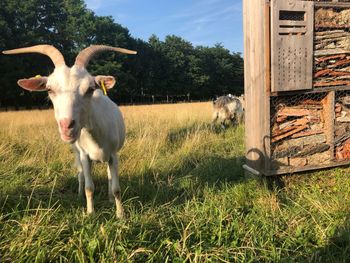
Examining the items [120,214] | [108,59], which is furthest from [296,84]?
[108,59]

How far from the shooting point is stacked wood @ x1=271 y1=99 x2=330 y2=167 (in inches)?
226

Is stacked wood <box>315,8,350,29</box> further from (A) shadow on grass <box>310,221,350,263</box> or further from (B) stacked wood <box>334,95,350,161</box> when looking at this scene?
(A) shadow on grass <box>310,221,350,263</box>

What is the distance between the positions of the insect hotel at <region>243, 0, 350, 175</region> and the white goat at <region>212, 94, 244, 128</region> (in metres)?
7.67

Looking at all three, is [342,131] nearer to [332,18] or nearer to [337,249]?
[332,18]

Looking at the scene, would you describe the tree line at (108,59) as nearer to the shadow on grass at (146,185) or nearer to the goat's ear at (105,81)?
the shadow on grass at (146,185)

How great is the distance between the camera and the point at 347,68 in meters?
5.97

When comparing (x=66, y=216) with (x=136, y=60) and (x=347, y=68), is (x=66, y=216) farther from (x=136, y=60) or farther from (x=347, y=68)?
(x=136, y=60)

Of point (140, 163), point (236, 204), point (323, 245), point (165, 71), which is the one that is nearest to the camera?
point (323, 245)

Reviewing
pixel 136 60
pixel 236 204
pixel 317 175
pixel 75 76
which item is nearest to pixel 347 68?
pixel 317 175

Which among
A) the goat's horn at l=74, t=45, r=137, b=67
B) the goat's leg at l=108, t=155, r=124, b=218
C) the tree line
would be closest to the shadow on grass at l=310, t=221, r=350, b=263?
the goat's leg at l=108, t=155, r=124, b=218

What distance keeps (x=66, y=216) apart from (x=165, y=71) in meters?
59.7

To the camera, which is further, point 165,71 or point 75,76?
point 165,71

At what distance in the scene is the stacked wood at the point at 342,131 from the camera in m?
5.96

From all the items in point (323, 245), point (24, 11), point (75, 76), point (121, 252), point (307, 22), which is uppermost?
point (24, 11)
